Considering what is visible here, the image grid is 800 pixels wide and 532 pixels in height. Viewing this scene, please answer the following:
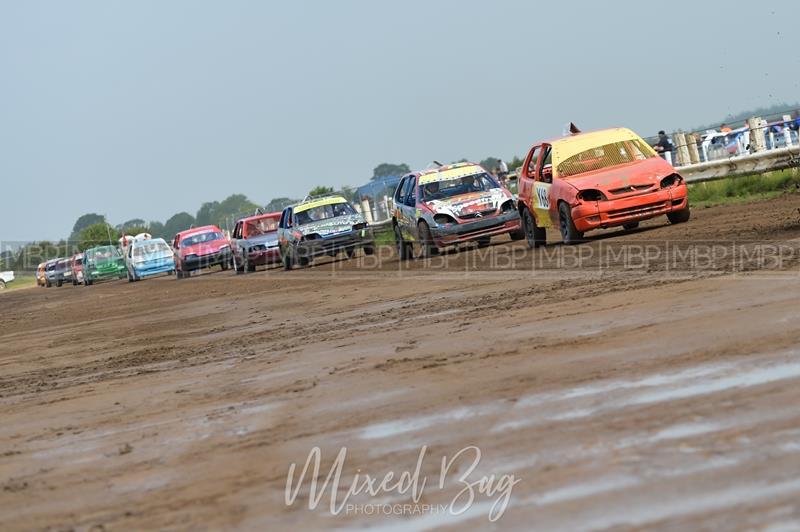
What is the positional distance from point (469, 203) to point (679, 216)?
4.73 m

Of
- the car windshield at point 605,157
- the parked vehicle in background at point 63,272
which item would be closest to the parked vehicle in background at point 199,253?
the car windshield at point 605,157

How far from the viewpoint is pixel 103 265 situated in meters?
51.8

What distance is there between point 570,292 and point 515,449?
6.41 m

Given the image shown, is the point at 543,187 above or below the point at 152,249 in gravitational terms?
above

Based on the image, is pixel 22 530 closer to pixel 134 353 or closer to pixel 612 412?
pixel 612 412

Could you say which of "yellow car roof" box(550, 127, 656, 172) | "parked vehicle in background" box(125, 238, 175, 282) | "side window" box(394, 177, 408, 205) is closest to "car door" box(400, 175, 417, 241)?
"side window" box(394, 177, 408, 205)

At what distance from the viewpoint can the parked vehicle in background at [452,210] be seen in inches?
887

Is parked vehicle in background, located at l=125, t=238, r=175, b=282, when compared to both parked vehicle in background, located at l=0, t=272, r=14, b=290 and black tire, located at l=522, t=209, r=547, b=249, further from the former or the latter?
parked vehicle in background, located at l=0, t=272, r=14, b=290

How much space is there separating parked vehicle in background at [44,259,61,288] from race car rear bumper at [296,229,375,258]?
131 ft

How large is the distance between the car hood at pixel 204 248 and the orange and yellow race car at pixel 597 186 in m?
19.6

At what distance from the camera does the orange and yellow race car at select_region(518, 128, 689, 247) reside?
17688 millimetres

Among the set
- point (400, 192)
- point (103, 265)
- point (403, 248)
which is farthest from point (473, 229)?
point (103, 265)

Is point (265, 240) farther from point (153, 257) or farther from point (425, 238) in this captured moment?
point (153, 257)

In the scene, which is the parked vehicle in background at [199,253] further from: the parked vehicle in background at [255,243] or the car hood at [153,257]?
the car hood at [153,257]
